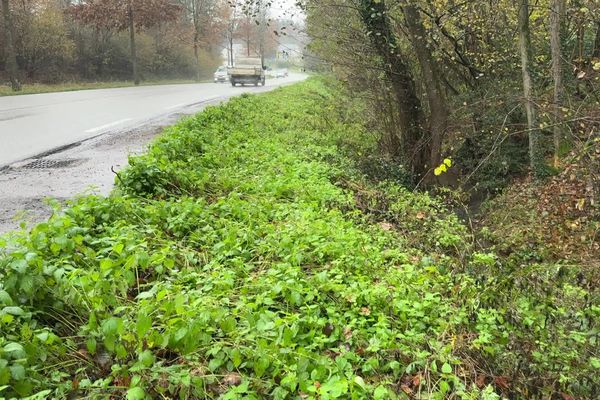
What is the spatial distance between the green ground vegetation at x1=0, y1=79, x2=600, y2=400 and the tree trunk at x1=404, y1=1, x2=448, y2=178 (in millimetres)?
5025

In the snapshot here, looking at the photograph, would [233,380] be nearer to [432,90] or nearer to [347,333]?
[347,333]

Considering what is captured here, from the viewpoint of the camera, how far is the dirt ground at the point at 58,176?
17.5ft

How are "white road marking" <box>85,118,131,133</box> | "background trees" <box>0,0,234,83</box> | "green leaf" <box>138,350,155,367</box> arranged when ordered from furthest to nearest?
"background trees" <box>0,0,234,83</box>
"white road marking" <box>85,118,131,133</box>
"green leaf" <box>138,350,155,367</box>

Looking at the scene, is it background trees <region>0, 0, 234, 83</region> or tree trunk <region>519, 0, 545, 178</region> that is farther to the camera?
background trees <region>0, 0, 234, 83</region>

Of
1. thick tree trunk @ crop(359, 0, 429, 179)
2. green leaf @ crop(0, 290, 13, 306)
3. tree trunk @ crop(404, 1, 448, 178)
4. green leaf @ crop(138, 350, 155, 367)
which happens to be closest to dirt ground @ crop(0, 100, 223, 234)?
green leaf @ crop(0, 290, 13, 306)

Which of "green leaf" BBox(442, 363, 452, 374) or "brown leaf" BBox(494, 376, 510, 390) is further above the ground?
"green leaf" BBox(442, 363, 452, 374)

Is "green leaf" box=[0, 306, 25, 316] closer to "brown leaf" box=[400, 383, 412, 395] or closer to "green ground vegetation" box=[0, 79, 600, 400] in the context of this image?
"green ground vegetation" box=[0, 79, 600, 400]

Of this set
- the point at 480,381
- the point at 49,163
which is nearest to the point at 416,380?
the point at 480,381

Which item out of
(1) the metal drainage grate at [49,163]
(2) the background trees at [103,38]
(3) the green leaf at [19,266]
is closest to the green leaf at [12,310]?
(3) the green leaf at [19,266]

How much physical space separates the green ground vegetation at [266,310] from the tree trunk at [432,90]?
5025mm

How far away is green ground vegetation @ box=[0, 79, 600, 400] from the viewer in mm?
2801

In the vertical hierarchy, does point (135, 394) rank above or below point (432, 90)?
below

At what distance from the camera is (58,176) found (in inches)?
268

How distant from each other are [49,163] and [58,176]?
0.90 metres
